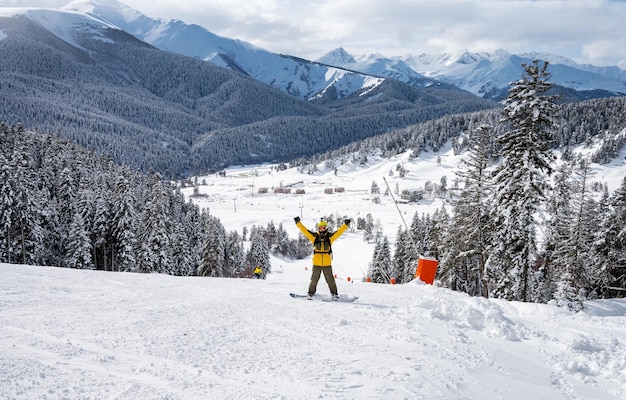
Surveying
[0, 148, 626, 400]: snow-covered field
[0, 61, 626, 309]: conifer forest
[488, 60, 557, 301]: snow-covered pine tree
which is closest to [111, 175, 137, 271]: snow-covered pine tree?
[0, 61, 626, 309]: conifer forest

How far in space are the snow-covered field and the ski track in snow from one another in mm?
25

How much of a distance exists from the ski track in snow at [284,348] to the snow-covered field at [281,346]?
0.03 metres

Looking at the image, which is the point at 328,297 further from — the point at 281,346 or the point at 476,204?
the point at 476,204

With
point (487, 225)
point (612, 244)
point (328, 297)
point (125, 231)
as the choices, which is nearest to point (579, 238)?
point (612, 244)

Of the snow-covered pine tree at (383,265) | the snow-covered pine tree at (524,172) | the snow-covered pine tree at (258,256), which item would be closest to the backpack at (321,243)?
the snow-covered pine tree at (524,172)

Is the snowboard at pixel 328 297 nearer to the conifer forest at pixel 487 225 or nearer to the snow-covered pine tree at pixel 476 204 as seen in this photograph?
the conifer forest at pixel 487 225

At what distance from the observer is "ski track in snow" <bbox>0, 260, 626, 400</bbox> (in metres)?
5.14

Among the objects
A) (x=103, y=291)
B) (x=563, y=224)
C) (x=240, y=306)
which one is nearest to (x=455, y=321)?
(x=240, y=306)

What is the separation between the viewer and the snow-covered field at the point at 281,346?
5.16 metres

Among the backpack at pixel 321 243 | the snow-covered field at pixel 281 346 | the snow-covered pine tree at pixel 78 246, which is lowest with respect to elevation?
the snow-covered pine tree at pixel 78 246

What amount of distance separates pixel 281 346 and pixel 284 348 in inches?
4.0

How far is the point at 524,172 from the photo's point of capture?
21.2m

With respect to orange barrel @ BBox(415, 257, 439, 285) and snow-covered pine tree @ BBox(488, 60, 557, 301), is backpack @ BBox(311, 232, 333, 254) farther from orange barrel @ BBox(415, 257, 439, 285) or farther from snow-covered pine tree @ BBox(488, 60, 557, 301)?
snow-covered pine tree @ BBox(488, 60, 557, 301)

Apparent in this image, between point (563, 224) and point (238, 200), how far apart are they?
170 meters
